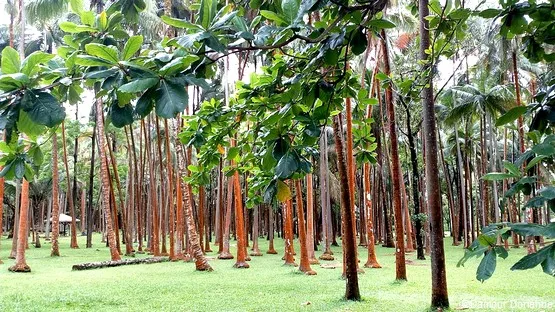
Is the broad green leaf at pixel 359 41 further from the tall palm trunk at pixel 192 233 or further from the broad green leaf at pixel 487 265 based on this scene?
the tall palm trunk at pixel 192 233

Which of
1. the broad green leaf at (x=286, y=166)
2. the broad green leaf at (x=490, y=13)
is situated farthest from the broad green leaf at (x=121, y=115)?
the broad green leaf at (x=490, y=13)

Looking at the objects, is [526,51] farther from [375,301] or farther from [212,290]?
[212,290]

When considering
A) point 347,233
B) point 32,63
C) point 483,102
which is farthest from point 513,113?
point 483,102

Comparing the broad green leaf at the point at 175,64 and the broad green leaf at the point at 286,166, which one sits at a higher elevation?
the broad green leaf at the point at 175,64

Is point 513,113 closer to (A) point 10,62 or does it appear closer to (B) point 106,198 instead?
(A) point 10,62

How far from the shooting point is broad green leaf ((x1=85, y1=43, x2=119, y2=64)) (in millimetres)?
1587

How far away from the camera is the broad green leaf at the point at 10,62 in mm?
1613

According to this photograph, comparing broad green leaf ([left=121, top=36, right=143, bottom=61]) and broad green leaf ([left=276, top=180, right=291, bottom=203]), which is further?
broad green leaf ([left=276, top=180, right=291, bottom=203])

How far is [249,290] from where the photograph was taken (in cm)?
910

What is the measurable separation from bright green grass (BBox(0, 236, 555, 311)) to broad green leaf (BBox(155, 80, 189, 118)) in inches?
229

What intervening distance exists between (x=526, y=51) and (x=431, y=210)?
3.56m

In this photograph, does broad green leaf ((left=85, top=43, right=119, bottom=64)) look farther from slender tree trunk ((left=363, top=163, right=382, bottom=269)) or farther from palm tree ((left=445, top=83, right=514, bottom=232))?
palm tree ((left=445, top=83, right=514, bottom=232))

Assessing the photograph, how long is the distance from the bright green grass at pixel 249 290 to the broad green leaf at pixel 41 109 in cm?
587

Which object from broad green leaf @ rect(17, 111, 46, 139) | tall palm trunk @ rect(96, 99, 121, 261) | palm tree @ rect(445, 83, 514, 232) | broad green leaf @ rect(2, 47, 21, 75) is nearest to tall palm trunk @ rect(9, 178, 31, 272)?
tall palm trunk @ rect(96, 99, 121, 261)
